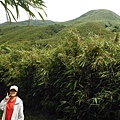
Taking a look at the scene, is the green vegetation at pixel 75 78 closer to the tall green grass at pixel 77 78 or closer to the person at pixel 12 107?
the tall green grass at pixel 77 78

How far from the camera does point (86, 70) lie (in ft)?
23.5

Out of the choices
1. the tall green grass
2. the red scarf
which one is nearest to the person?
the red scarf

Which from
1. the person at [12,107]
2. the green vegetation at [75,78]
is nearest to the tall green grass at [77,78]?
the green vegetation at [75,78]

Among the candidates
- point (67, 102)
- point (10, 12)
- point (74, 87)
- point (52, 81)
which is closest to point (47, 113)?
point (52, 81)

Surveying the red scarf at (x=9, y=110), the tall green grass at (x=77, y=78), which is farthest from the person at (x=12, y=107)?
the tall green grass at (x=77, y=78)

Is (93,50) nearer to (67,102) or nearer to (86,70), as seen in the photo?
(86,70)

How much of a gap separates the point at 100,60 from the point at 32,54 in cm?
346

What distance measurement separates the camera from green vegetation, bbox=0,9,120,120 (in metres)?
6.66

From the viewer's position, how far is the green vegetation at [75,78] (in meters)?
6.66

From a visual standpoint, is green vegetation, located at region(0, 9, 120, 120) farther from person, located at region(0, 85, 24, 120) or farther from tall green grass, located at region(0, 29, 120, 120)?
person, located at region(0, 85, 24, 120)

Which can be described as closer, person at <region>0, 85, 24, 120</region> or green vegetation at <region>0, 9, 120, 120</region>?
person at <region>0, 85, 24, 120</region>

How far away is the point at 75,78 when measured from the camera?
287 inches

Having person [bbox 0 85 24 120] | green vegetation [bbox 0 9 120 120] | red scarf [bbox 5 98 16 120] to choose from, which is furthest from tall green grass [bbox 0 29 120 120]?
red scarf [bbox 5 98 16 120]

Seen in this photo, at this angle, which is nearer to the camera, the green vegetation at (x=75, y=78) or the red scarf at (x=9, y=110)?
the red scarf at (x=9, y=110)
